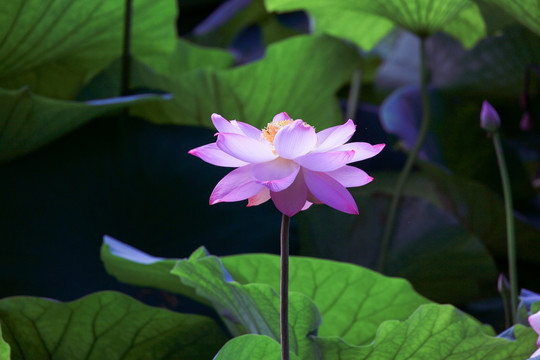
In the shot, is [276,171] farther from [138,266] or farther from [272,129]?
[138,266]

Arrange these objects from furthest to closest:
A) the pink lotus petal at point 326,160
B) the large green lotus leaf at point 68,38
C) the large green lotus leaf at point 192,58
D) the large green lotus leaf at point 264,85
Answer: the large green lotus leaf at point 192,58
the large green lotus leaf at point 264,85
the large green lotus leaf at point 68,38
the pink lotus petal at point 326,160

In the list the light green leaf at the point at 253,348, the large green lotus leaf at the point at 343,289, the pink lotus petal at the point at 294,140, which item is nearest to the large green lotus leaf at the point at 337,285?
the large green lotus leaf at the point at 343,289

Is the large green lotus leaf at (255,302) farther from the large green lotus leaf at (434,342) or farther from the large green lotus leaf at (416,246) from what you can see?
the large green lotus leaf at (416,246)

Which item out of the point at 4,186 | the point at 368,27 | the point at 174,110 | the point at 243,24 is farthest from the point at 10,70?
the point at 243,24

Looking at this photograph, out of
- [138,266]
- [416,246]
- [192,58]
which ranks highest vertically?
[192,58]

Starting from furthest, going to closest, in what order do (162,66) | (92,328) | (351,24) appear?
(162,66)
(351,24)
(92,328)

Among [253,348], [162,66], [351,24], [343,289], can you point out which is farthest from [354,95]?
[253,348]
